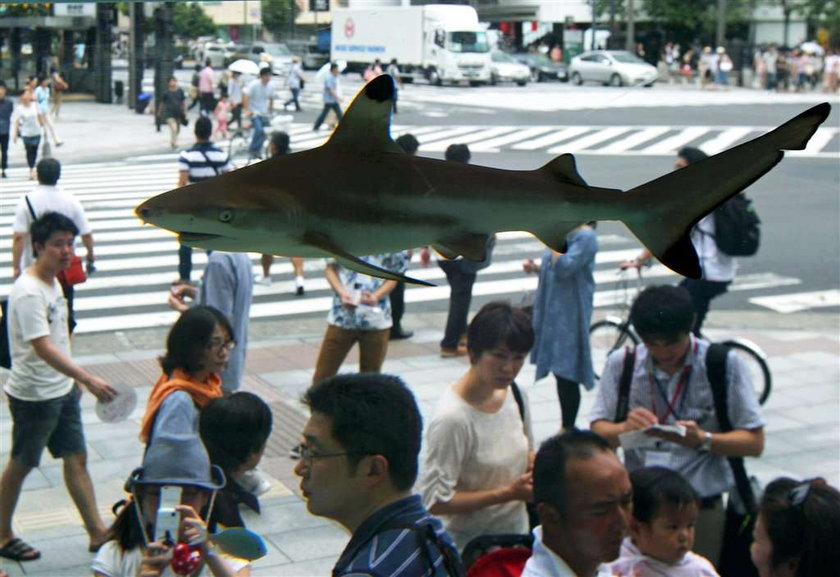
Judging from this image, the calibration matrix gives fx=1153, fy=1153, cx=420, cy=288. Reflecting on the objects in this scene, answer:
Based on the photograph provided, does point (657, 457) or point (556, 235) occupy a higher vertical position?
point (556, 235)

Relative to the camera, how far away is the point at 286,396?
30.5ft

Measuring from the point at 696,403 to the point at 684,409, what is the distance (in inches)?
2.2

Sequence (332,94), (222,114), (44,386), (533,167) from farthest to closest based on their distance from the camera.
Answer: (44,386) → (222,114) → (332,94) → (533,167)

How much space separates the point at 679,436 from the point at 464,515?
919mm

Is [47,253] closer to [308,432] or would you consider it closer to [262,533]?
[262,533]

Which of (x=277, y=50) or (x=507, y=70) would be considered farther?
(x=507, y=70)

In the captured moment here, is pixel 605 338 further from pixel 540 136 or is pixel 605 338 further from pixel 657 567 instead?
pixel 540 136

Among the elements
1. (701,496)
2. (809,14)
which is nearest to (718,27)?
(809,14)

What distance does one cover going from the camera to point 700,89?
258 centimetres

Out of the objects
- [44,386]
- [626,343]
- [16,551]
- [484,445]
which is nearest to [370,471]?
[484,445]

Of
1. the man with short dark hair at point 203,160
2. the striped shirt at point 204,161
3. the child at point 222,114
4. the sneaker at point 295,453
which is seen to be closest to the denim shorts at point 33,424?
the sneaker at point 295,453

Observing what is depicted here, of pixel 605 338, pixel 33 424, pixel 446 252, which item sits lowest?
pixel 605 338

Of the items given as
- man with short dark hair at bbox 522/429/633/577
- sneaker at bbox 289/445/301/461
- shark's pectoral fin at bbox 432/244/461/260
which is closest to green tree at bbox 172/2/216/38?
shark's pectoral fin at bbox 432/244/461/260

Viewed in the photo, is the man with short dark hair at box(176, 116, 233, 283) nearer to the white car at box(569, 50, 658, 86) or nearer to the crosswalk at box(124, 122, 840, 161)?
the crosswalk at box(124, 122, 840, 161)
